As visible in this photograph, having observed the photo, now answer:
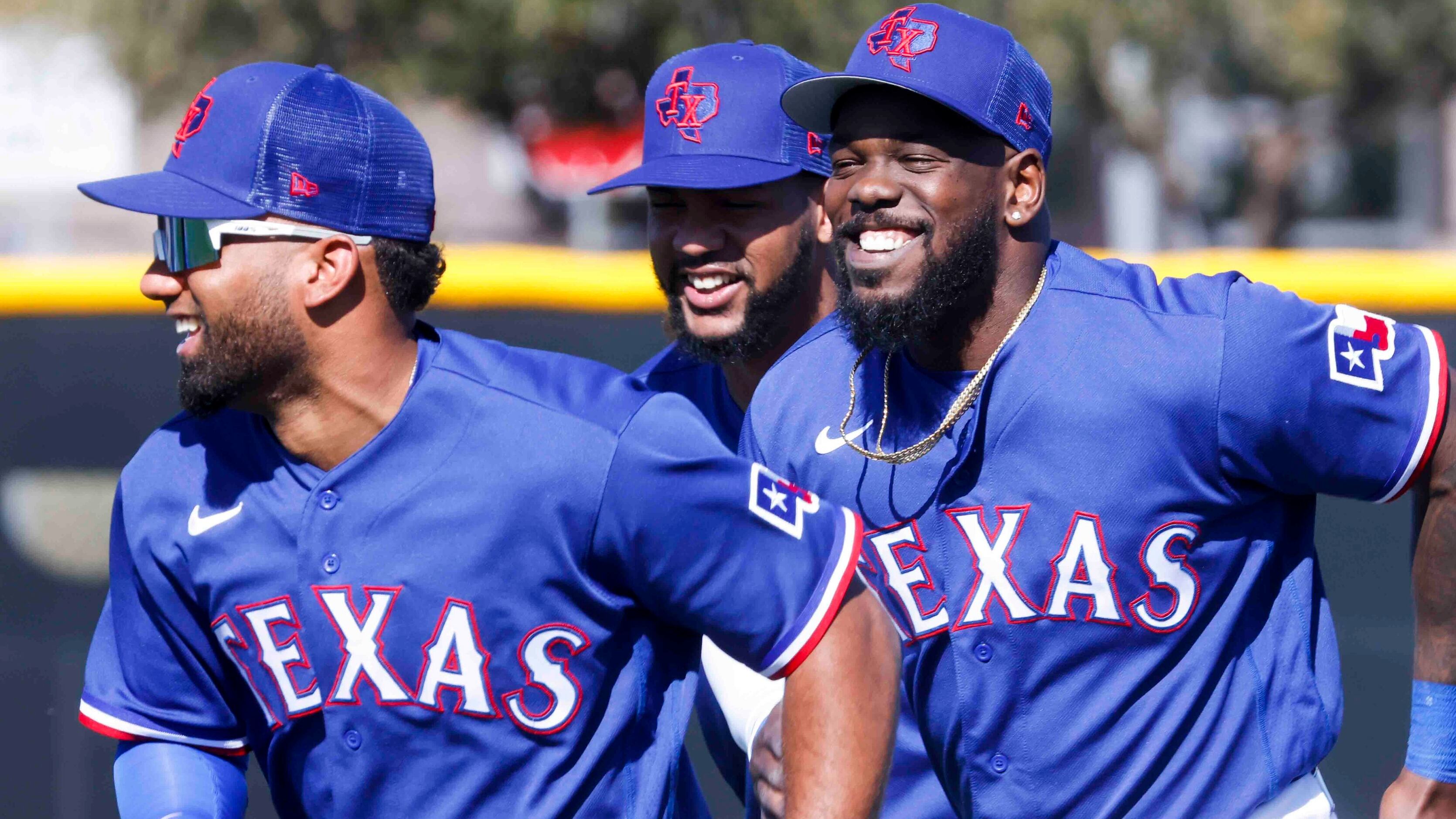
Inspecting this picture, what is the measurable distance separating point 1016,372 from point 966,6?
8.56 m

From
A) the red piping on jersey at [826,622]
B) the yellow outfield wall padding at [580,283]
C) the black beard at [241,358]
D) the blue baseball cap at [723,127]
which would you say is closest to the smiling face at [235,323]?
the black beard at [241,358]

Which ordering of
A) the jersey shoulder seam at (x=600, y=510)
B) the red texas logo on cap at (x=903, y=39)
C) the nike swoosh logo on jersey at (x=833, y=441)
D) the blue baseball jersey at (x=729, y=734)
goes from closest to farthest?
the jersey shoulder seam at (x=600, y=510) → the red texas logo on cap at (x=903, y=39) → the nike swoosh logo on jersey at (x=833, y=441) → the blue baseball jersey at (x=729, y=734)

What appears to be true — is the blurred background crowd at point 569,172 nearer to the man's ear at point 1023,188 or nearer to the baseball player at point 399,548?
the man's ear at point 1023,188

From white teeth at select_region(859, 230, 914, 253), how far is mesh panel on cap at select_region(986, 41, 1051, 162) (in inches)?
9.4

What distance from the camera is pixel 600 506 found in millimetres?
2207

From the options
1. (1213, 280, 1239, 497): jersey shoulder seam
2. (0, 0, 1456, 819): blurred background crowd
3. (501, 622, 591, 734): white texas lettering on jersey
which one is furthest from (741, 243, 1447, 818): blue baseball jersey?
(0, 0, 1456, 819): blurred background crowd

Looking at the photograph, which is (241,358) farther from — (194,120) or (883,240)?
(883,240)

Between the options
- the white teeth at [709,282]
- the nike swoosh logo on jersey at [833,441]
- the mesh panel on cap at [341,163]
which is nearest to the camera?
the mesh panel on cap at [341,163]

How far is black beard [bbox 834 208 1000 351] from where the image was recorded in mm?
2545

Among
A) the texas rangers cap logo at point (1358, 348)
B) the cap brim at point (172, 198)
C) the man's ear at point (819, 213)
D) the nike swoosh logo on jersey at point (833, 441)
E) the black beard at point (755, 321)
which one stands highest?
the cap brim at point (172, 198)

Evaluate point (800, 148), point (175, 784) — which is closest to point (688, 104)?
point (800, 148)

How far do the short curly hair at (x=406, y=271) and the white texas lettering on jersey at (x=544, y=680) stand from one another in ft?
1.86

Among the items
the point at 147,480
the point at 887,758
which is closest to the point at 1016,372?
the point at 887,758

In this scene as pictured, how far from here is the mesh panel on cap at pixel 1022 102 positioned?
8.43ft
